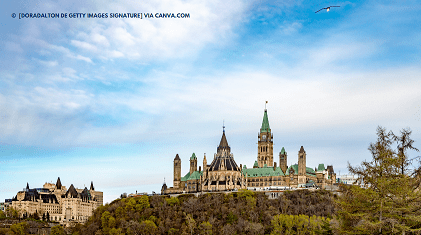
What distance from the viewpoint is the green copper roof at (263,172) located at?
7110 inches

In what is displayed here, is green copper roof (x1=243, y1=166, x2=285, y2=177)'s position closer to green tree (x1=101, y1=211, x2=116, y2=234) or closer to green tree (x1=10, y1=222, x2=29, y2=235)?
green tree (x1=101, y1=211, x2=116, y2=234)

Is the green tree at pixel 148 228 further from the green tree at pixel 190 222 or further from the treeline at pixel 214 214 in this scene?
the green tree at pixel 190 222

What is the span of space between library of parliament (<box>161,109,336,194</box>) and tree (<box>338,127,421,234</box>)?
424 feet

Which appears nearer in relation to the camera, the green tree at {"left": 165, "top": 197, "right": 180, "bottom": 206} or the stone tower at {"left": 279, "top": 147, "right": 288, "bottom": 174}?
the green tree at {"left": 165, "top": 197, "right": 180, "bottom": 206}

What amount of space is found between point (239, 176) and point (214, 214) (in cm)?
3722

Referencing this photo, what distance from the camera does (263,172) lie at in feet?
598

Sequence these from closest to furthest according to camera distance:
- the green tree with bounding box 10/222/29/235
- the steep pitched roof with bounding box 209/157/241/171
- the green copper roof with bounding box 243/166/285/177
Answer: the green tree with bounding box 10/222/29/235 < the steep pitched roof with bounding box 209/157/241/171 < the green copper roof with bounding box 243/166/285/177

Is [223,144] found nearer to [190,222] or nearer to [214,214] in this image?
[214,214]

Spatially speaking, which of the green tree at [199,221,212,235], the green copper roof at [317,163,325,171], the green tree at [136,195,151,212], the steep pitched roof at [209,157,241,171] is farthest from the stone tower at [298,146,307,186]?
the green tree at [199,221,212,235]

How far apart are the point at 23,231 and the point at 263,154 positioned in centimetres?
9657

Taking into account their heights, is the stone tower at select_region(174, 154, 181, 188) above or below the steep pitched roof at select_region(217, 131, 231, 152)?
below

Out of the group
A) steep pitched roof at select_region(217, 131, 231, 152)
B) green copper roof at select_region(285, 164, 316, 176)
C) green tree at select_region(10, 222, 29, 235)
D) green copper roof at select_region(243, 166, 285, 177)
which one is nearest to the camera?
green tree at select_region(10, 222, 29, 235)

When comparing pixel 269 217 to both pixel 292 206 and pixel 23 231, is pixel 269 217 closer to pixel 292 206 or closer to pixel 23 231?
pixel 292 206

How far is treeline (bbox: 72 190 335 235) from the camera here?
125m
